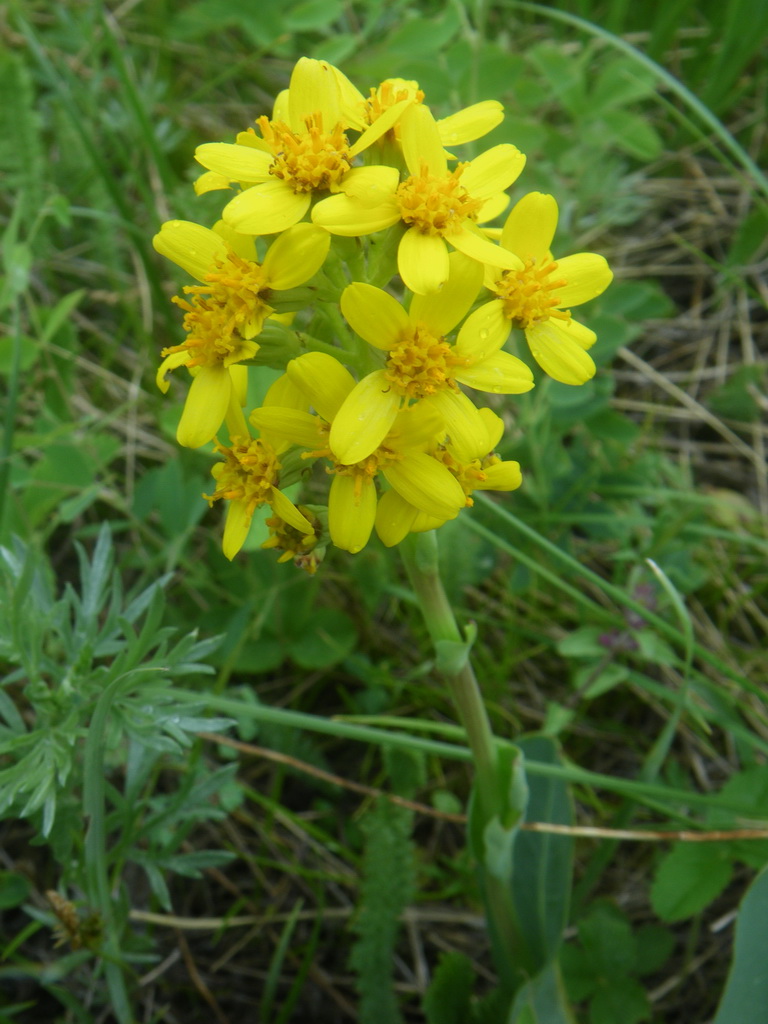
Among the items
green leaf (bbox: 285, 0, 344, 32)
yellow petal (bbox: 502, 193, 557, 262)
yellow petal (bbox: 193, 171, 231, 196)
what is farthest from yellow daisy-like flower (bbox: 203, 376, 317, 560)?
green leaf (bbox: 285, 0, 344, 32)

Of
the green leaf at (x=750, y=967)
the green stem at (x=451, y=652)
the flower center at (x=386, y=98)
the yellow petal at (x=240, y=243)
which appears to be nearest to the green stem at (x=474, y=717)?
the green stem at (x=451, y=652)

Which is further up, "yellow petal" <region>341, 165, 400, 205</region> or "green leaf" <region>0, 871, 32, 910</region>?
"yellow petal" <region>341, 165, 400, 205</region>

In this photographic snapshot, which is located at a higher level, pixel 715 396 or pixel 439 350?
pixel 439 350

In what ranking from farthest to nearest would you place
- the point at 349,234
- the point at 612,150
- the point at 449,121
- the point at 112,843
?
the point at 612,150 < the point at 112,843 < the point at 449,121 < the point at 349,234

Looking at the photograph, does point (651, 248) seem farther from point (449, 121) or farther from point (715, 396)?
point (449, 121)

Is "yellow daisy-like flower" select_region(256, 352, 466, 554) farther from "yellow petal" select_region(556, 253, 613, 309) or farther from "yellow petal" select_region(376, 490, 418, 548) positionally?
"yellow petal" select_region(556, 253, 613, 309)

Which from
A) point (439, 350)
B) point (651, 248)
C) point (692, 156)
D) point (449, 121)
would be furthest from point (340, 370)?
point (692, 156)
